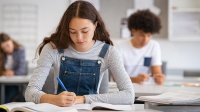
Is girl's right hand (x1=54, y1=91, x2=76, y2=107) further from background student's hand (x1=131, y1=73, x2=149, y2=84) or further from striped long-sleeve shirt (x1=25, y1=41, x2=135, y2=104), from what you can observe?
background student's hand (x1=131, y1=73, x2=149, y2=84)

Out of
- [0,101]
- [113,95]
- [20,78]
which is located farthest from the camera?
[0,101]

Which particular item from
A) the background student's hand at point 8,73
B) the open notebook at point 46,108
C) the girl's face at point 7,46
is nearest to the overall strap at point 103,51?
the open notebook at point 46,108

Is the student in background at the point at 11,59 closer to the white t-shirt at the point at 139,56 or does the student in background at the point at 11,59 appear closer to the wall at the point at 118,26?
the wall at the point at 118,26

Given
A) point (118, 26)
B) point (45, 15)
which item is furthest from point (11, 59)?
point (118, 26)

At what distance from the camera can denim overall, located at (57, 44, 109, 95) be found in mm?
1940

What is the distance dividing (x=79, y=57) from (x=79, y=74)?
0.28 feet

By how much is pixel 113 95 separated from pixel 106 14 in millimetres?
3118

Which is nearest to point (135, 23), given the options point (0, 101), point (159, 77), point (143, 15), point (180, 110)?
point (143, 15)

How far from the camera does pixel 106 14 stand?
480 cm

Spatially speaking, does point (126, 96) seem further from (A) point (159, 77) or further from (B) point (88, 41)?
(A) point (159, 77)

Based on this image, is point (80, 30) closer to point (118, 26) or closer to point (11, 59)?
point (11, 59)

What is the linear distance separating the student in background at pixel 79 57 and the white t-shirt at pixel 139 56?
1042 mm

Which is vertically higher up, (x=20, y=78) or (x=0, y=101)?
(x=20, y=78)

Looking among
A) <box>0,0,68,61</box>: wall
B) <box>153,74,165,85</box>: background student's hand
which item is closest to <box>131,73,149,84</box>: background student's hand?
<box>153,74,165,85</box>: background student's hand
